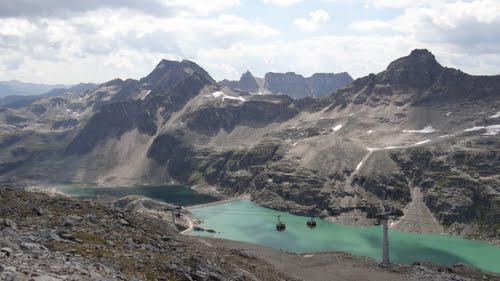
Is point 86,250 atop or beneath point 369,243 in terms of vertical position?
atop

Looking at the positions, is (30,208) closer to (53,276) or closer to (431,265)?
(53,276)

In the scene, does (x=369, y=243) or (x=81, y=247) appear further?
(x=369, y=243)

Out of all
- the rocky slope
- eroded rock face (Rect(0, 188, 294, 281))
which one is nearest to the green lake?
the rocky slope

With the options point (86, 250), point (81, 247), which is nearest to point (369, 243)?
point (81, 247)

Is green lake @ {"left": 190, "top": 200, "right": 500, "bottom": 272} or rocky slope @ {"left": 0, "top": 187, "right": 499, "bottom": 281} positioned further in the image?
green lake @ {"left": 190, "top": 200, "right": 500, "bottom": 272}

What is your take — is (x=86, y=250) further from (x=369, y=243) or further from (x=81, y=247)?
(x=369, y=243)

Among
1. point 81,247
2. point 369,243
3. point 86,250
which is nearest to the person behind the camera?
point 86,250

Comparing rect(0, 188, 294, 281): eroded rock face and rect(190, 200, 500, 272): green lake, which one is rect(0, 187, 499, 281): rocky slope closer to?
rect(0, 188, 294, 281): eroded rock face

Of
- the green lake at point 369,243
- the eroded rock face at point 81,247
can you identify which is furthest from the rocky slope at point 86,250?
the green lake at point 369,243

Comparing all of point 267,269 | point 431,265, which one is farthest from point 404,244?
point 267,269

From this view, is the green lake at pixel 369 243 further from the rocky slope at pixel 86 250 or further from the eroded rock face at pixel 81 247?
the eroded rock face at pixel 81 247

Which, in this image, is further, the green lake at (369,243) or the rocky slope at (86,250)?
the green lake at (369,243)

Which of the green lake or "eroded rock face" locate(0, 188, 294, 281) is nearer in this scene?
"eroded rock face" locate(0, 188, 294, 281)

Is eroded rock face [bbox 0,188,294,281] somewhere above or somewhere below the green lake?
above
